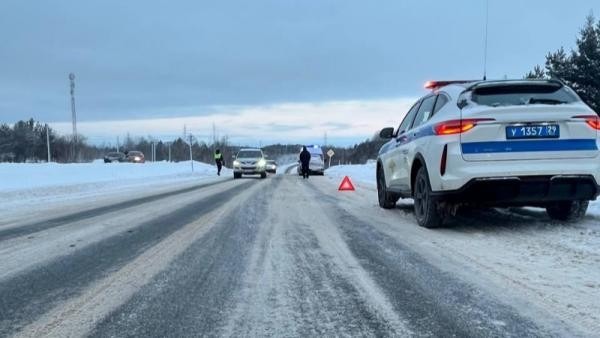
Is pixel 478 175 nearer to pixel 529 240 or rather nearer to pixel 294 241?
pixel 529 240

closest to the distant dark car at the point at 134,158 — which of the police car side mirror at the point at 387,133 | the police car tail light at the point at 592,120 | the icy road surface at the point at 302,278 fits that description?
the police car side mirror at the point at 387,133

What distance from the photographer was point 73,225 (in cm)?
807

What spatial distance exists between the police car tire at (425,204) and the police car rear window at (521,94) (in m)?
1.16

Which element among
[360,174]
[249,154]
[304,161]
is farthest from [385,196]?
[360,174]

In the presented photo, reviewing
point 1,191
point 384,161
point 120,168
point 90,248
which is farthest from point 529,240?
point 120,168

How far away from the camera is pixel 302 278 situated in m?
4.56

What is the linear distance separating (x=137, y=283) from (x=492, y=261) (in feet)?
10.5

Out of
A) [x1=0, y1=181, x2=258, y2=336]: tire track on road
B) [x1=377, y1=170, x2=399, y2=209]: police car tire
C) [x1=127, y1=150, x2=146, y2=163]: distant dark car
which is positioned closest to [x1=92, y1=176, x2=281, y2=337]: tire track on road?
[x1=0, y1=181, x2=258, y2=336]: tire track on road

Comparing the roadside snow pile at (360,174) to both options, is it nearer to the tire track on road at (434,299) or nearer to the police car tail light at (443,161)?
the police car tail light at (443,161)

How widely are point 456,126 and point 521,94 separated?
957 mm

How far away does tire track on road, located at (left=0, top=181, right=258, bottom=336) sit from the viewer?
3.68 metres

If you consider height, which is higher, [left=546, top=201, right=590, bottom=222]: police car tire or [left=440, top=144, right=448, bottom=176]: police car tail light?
[left=440, top=144, right=448, bottom=176]: police car tail light

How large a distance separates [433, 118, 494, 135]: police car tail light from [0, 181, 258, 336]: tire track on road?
3651 mm

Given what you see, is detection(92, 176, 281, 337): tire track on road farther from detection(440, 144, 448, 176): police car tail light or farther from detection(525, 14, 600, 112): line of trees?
detection(525, 14, 600, 112): line of trees
